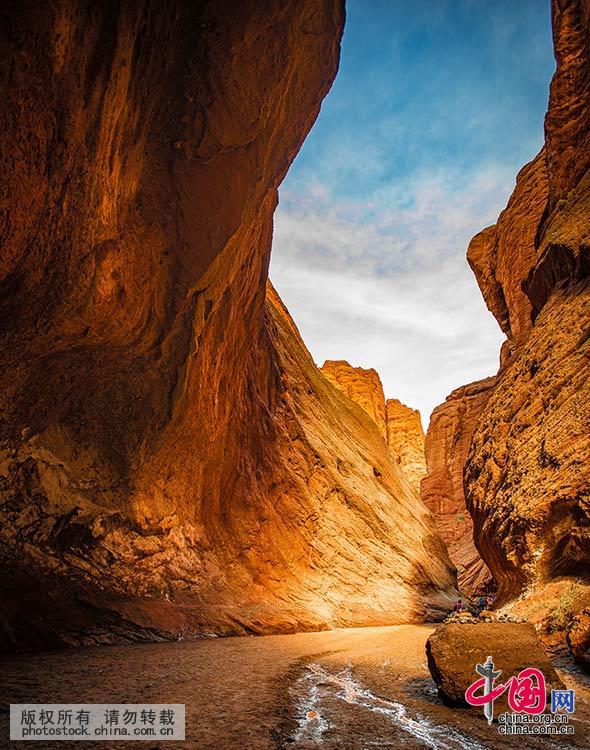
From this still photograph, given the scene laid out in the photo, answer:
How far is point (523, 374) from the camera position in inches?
473

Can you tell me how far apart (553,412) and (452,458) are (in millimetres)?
35983

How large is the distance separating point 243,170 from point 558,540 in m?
9.48

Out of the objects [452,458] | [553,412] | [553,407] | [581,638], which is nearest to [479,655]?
[581,638]

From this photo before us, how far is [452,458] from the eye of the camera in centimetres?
4362

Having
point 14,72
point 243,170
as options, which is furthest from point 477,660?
point 243,170

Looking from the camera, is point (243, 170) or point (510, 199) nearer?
point (243, 170)

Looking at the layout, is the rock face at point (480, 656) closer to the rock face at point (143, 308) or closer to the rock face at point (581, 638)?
the rock face at point (581, 638)

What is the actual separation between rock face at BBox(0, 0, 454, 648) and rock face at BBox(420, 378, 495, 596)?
1212 inches

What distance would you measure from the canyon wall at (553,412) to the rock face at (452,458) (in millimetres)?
28220

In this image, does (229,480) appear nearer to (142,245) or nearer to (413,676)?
(142,245)

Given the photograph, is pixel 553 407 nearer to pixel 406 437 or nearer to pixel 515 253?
pixel 515 253

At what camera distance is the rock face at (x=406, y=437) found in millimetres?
70812

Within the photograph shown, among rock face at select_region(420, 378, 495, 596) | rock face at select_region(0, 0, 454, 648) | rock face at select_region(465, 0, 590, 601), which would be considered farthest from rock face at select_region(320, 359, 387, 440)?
rock face at select_region(0, 0, 454, 648)

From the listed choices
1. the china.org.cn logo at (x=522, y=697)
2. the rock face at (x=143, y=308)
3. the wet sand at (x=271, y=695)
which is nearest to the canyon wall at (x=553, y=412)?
the china.org.cn logo at (x=522, y=697)
